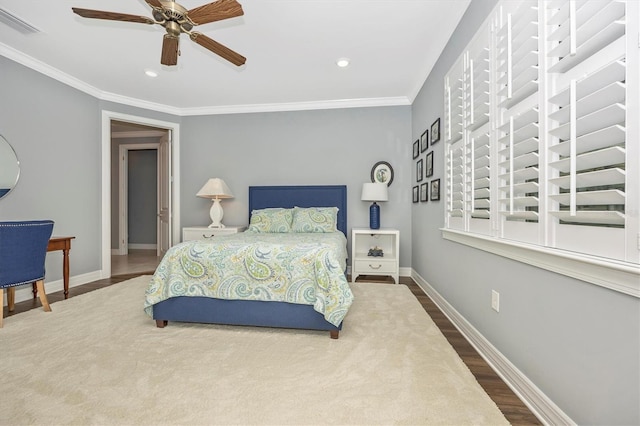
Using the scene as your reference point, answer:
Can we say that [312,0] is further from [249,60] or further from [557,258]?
[557,258]

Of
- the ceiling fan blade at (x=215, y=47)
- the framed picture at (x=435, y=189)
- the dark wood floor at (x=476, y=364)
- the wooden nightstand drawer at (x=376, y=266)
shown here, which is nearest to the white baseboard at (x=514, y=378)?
the dark wood floor at (x=476, y=364)

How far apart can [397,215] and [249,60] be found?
2.85 meters

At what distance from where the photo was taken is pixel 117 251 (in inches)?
258

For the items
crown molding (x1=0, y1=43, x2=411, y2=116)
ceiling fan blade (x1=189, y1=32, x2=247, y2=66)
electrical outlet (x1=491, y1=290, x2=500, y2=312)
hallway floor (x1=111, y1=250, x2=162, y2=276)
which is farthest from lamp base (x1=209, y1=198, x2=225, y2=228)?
electrical outlet (x1=491, y1=290, x2=500, y2=312)

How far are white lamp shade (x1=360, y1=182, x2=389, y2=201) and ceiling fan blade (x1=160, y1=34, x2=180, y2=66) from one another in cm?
266

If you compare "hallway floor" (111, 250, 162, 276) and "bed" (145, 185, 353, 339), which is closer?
"bed" (145, 185, 353, 339)

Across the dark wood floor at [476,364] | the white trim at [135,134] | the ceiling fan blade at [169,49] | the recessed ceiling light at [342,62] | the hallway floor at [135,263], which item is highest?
the white trim at [135,134]

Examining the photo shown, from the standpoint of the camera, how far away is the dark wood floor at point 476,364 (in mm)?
1378

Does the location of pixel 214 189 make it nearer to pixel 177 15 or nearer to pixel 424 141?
pixel 177 15

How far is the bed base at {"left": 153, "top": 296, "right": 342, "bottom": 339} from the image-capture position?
86.3 inches

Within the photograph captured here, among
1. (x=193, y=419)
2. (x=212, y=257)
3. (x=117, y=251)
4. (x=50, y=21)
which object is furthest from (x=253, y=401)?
(x=117, y=251)

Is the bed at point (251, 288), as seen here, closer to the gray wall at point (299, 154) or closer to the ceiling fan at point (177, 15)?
the ceiling fan at point (177, 15)

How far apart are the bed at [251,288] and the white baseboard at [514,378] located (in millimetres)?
917

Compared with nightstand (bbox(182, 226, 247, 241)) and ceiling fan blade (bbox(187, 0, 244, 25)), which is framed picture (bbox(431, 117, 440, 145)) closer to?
ceiling fan blade (bbox(187, 0, 244, 25))
